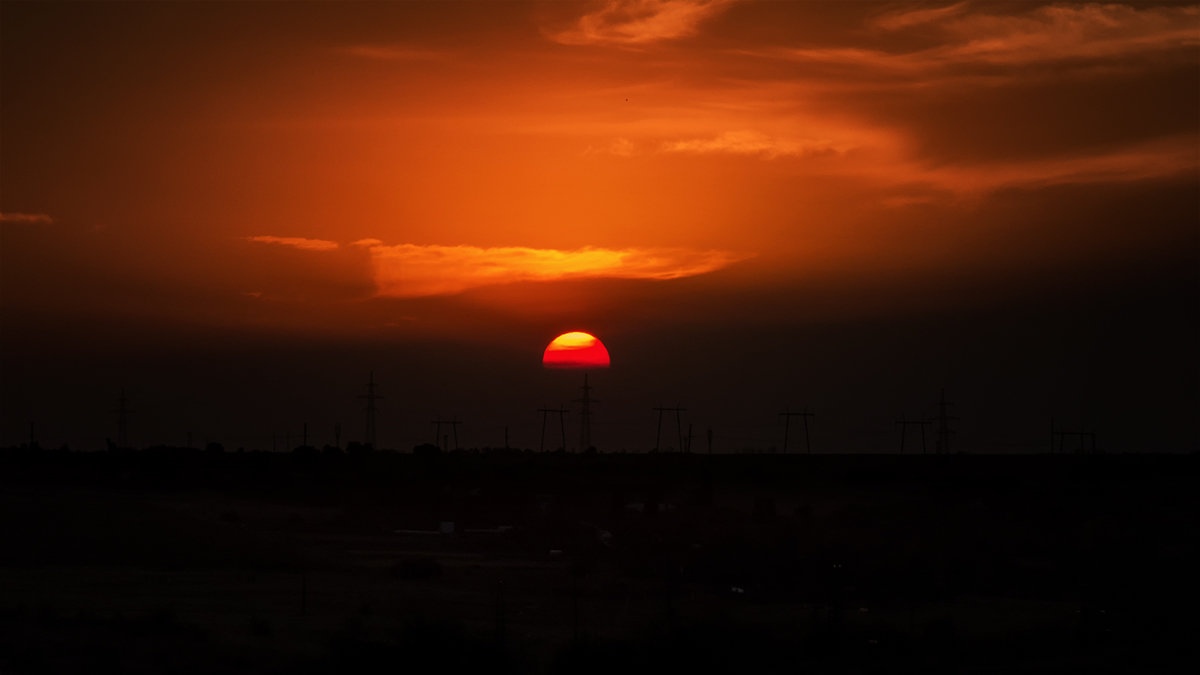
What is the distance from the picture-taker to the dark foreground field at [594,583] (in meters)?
26.2

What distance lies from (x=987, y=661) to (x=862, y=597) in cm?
1250

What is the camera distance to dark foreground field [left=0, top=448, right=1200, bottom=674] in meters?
26.2

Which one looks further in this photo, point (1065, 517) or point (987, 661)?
point (1065, 517)

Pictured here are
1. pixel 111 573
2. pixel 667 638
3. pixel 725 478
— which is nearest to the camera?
pixel 667 638

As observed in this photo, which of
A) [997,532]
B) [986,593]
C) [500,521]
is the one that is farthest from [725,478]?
[986,593]

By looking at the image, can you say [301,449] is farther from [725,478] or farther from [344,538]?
[344,538]

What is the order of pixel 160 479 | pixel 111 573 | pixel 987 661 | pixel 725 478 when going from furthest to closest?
pixel 725 478 < pixel 160 479 < pixel 111 573 < pixel 987 661

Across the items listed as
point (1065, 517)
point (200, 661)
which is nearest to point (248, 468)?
point (1065, 517)

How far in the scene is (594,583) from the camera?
4500 centimetres

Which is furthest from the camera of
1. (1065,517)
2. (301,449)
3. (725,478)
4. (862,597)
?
(301,449)

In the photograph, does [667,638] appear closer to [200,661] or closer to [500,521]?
[200,661]

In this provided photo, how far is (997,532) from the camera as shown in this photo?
6406 cm

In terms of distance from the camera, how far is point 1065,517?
7712 cm

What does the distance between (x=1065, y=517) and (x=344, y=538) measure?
4322 centimetres
